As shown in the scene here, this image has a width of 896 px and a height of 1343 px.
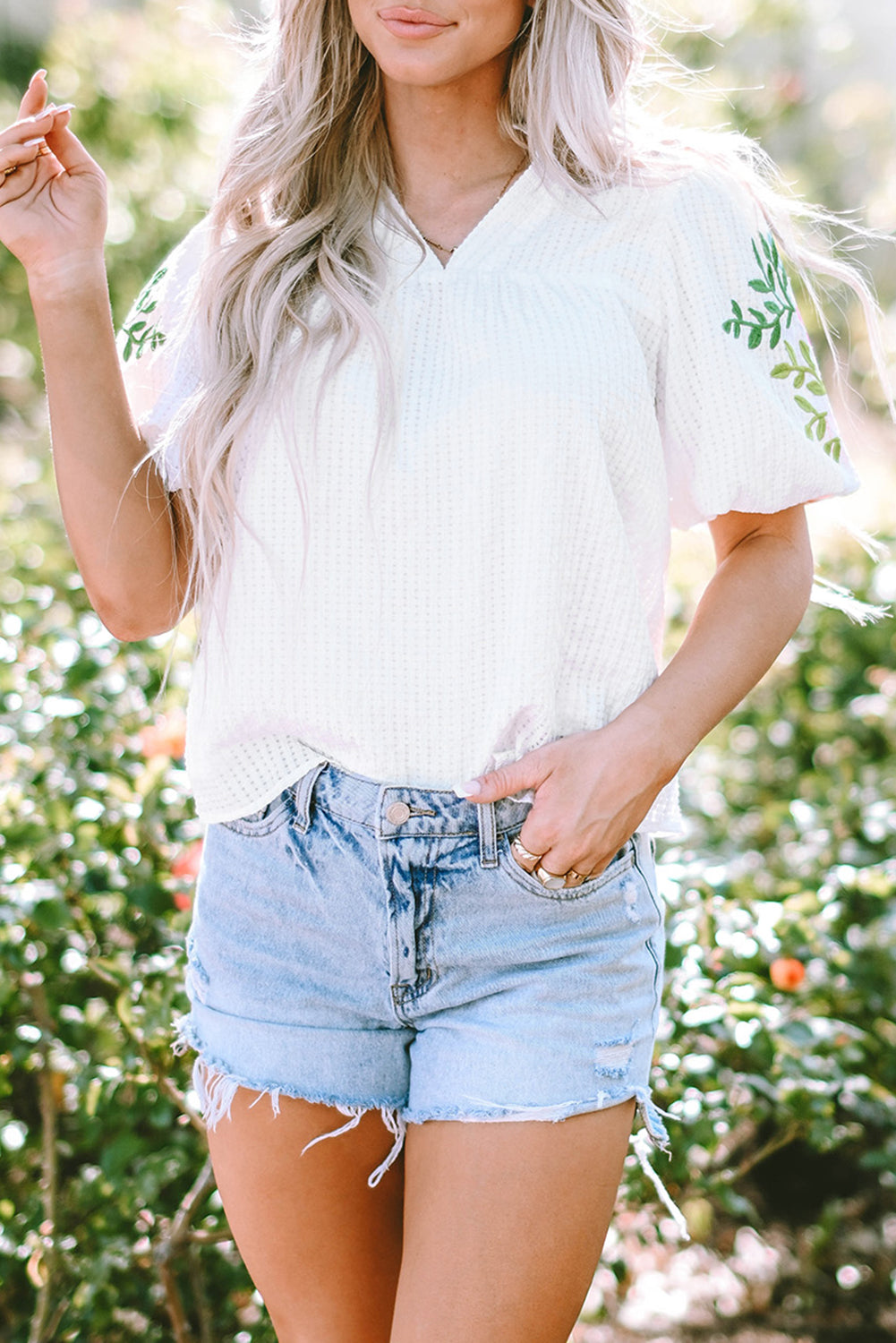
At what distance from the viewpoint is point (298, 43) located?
1783 millimetres

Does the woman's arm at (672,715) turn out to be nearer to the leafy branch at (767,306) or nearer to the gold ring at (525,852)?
the gold ring at (525,852)

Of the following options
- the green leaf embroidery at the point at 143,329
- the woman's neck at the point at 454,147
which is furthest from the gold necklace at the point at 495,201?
the green leaf embroidery at the point at 143,329

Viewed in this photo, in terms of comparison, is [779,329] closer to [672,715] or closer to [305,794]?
[672,715]

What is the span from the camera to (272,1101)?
156 centimetres

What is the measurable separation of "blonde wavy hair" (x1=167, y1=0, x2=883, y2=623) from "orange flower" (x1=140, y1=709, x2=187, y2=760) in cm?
66

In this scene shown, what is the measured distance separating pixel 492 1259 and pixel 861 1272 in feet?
4.82

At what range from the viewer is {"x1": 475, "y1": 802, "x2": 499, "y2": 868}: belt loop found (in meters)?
1.44

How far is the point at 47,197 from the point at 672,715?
3.00 feet

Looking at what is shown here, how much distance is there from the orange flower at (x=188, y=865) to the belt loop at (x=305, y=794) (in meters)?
0.67

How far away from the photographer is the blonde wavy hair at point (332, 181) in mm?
1571

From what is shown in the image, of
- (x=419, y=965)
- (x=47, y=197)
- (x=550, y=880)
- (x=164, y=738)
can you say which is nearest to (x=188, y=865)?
(x=164, y=738)

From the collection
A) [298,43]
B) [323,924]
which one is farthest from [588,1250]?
[298,43]

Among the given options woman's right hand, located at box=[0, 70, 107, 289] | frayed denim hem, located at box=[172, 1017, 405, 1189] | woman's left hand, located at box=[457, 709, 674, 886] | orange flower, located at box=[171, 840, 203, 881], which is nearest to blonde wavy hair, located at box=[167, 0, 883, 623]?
woman's right hand, located at box=[0, 70, 107, 289]

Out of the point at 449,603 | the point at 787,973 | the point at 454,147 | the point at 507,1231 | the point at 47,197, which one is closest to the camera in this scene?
the point at 507,1231
